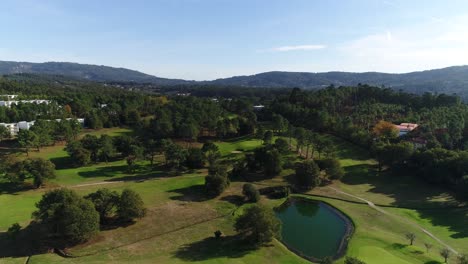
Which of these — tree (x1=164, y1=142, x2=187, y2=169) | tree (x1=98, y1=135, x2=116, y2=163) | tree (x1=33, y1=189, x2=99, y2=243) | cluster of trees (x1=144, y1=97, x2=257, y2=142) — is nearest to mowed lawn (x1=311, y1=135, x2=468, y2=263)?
tree (x1=164, y1=142, x2=187, y2=169)

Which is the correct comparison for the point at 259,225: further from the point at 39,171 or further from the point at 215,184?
the point at 39,171

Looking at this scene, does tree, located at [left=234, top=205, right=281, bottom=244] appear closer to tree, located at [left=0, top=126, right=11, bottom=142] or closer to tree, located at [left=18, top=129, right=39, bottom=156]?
tree, located at [left=18, top=129, right=39, bottom=156]

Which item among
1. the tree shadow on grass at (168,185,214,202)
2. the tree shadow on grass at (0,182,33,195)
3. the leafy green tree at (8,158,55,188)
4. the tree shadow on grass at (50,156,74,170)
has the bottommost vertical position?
the tree shadow on grass at (168,185,214,202)

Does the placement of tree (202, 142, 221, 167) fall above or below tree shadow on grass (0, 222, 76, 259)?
above

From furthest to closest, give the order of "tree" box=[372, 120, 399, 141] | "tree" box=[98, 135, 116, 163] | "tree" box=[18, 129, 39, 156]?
"tree" box=[372, 120, 399, 141], "tree" box=[18, 129, 39, 156], "tree" box=[98, 135, 116, 163]

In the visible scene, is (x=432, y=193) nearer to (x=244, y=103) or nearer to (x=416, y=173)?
(x=416, y=173)

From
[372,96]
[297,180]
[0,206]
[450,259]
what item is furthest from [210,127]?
[372,96]

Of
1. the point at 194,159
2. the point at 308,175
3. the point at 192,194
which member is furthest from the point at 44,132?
the point at 308,175

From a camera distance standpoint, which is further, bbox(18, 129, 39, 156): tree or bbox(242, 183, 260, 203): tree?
bbox(18, 129, 39, 156): tree
